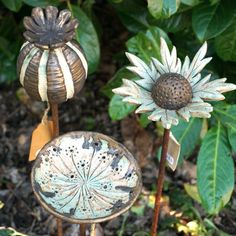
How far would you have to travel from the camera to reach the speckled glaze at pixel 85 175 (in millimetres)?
1373

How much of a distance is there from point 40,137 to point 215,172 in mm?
479

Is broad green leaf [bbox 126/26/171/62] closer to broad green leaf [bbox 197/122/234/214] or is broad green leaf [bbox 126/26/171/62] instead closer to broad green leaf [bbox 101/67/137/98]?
broad green leaf [bbox 101/67/137/98]

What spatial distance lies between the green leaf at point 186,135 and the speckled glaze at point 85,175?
350 mm

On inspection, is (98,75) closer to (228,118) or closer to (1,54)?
(1,54)

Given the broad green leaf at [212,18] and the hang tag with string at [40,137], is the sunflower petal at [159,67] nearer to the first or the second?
the hang tag with string at [40,137]

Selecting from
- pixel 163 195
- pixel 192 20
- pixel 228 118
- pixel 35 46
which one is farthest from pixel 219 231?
pixel 35 46

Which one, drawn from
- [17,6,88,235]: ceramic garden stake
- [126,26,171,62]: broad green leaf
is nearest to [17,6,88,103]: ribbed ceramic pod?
[17,6,88,235]: ceramic garden stake

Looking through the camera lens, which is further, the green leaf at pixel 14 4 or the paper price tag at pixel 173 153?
the green leaf at pixel 14 4

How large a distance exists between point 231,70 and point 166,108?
2.46 ft

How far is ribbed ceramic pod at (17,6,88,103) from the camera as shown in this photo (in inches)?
50.1

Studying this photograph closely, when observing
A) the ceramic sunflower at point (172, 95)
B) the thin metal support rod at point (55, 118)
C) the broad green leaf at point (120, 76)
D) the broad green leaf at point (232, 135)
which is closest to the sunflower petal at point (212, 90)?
the ceramic sunflower at point (172, 95)

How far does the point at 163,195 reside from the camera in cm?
206

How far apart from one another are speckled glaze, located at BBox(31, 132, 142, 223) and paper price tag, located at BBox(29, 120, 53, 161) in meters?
0.06

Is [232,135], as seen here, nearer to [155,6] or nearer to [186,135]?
[186,135]
